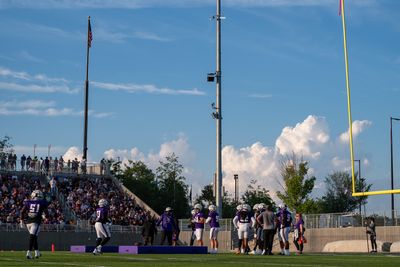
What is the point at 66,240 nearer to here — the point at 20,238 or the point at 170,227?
the point at 20,238

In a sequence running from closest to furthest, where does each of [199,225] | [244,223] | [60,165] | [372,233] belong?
[244,223] < [199,225] < [372,233] < [60,165]

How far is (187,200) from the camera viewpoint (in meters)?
80.3

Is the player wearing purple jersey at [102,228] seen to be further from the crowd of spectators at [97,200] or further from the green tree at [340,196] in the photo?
the green tree at [340,196]

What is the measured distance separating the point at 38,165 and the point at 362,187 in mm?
32880

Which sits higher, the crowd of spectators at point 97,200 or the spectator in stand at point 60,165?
the spectator in stand at point 60,165

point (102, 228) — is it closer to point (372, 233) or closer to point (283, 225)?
point (283, 225)

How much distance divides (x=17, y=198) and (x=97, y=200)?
5799 millimetres

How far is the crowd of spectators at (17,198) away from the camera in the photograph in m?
46.9

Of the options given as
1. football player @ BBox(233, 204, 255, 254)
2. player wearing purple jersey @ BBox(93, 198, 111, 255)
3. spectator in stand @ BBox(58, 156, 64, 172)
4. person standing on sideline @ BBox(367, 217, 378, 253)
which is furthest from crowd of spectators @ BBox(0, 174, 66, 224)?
player wearing purple jersey @ BBox(93, 198, 111, 255)

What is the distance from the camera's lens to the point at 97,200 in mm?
52750

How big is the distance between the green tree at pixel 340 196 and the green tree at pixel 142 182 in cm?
1577

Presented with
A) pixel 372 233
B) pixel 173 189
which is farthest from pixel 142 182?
pixel 372 233

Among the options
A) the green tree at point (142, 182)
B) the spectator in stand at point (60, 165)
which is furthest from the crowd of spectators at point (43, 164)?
the green tree at point (142, 182)

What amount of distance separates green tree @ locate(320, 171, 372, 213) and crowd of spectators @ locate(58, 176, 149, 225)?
26.9m
